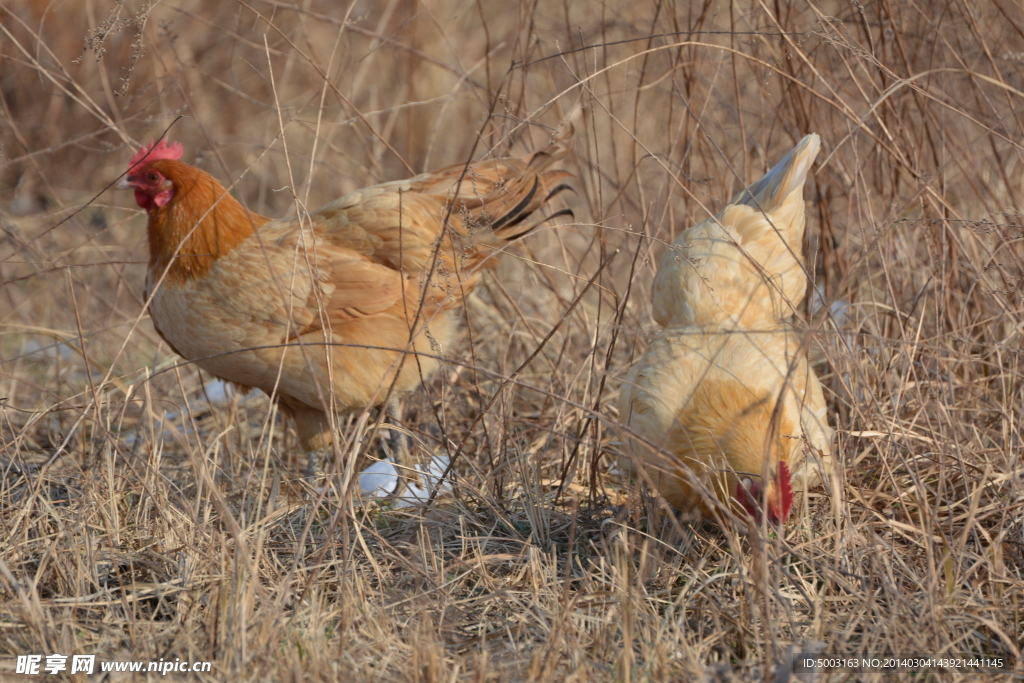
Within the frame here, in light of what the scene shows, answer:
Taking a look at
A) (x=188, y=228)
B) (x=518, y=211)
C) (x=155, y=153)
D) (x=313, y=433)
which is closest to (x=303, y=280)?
(x=188, y=228)

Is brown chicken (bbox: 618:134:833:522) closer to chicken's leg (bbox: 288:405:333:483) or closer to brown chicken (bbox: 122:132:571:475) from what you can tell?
brown chicken (bbox: 122:132:571:475)

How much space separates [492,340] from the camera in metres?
4.32

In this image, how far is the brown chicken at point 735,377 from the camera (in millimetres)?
2195

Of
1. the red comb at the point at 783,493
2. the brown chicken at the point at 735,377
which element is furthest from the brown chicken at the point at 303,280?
the red comb at the point at 783,493

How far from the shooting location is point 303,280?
334 cm

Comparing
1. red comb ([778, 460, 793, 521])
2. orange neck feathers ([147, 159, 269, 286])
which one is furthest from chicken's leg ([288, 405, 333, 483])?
red comb ([778, 460, 793, 521])

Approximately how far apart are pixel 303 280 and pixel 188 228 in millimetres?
531

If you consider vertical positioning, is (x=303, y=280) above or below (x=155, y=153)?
below

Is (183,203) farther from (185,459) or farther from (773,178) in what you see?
(773,178)

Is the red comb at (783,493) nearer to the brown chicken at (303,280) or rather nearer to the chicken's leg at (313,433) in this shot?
the brown chicken at (303,280)

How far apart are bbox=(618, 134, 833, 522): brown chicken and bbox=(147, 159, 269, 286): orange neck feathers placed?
180 centimetres

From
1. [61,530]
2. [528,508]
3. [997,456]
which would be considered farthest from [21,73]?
[997,456]

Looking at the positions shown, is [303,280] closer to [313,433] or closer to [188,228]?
[188,228]

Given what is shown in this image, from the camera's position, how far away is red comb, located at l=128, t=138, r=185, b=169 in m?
3.40
